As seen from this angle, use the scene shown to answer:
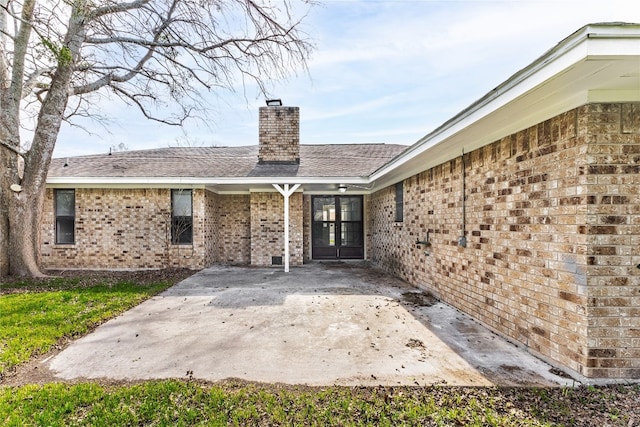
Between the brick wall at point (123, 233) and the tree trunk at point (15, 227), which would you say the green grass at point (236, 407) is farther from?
the brick wall at point (123, 233)

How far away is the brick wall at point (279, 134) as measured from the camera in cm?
1104

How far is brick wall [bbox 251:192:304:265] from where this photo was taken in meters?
10.2

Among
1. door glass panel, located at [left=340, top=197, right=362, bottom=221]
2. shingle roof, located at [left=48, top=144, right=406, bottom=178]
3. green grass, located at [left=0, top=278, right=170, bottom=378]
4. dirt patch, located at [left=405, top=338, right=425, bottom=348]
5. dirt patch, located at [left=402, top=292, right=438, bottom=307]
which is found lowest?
dirt patch, located at [left=402, top=292, right=438, bottom=307]

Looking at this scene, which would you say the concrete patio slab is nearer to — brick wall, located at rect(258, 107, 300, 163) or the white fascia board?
the white fascia board

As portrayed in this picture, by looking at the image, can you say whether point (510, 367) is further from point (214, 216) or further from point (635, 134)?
point (214, 216)

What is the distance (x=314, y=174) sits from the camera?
8.91m

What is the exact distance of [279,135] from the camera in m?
11.1

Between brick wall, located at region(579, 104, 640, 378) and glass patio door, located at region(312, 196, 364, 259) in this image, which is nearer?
brick wall, located at region(579, 104, 640, 378)

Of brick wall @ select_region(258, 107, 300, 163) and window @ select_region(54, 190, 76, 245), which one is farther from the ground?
brick wall @ select_region(258, 107, 300, 163)

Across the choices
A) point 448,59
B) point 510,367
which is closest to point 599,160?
point 510,367

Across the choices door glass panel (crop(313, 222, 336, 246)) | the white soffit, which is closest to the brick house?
the white soffit

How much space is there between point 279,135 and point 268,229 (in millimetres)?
3405

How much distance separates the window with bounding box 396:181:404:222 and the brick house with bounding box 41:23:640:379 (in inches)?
3.0

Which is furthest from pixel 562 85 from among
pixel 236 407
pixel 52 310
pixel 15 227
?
pixel 15 227
